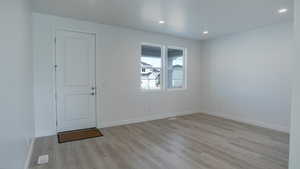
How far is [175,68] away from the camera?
5.60 meters

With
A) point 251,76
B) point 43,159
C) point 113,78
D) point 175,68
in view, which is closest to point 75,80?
point 113,78

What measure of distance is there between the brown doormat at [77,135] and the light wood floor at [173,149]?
0.16 metres

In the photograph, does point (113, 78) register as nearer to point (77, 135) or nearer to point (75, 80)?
point (75, 80)

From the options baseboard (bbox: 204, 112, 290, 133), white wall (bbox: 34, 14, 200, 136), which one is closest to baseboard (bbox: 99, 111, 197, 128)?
white wall (bbox: 34, 14, 200, 136)

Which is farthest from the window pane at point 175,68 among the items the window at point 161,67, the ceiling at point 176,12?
the ceiling at point 176,12

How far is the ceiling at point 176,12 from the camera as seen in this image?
9.54 feet

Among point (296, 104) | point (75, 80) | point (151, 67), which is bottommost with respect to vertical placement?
point (296, 104)

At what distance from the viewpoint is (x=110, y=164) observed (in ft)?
7.97

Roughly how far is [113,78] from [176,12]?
219 centimetres

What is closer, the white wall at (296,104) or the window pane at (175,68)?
the white wall at (296,104)

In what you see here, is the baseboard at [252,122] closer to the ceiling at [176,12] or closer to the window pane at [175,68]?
the window pane at [175,68]

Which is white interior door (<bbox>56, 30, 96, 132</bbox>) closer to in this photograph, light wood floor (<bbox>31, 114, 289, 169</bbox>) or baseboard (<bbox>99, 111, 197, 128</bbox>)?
baseboard (<bbox>99, 111, 197, 128</bbox>)

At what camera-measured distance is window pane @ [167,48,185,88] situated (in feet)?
17.9

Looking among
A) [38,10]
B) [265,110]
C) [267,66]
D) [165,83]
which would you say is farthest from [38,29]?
[265,110]
